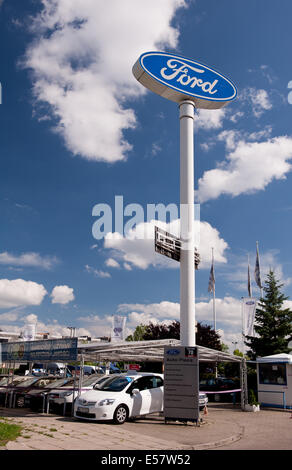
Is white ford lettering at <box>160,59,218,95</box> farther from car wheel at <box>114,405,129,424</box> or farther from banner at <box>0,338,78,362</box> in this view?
car wheel at <box>114,405,129,424</box>

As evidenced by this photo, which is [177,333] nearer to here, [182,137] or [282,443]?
[182,137]

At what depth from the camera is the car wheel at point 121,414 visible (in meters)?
13.7

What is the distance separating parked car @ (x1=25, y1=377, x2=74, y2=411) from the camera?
57.7 ft

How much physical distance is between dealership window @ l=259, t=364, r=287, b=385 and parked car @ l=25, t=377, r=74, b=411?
424 inches

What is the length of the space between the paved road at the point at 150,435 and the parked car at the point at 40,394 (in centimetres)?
145

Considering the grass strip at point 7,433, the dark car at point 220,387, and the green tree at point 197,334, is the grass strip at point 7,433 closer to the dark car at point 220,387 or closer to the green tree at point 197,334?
the dark car at point 220,387

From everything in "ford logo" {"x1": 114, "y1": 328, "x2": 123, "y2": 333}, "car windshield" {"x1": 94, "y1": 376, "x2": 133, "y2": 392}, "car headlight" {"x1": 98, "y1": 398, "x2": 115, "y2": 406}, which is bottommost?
"car headlight" {"x1": 98, "y1": 398, "x2": 115, "y2": 406}

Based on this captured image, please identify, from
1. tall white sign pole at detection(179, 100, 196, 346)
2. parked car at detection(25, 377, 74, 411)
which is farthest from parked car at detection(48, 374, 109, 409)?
tall white sign pole at detection(179, 100, 196, 346)

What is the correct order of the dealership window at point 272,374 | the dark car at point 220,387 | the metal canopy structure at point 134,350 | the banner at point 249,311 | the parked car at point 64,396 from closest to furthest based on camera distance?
the metal canopy structure at point 134,350 < the parked car at point 64,396 < the dealership window at point 272,374 < the dark car at point 220,387 < the banner at point 249,311

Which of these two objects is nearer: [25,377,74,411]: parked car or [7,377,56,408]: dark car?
[25,377,74,411]: parked car

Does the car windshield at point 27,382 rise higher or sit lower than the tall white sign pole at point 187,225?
lower

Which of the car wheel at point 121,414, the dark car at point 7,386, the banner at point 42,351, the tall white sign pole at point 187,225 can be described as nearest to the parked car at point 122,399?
the car wheel at point 121,414

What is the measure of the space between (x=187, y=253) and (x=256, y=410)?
28.1 ft
